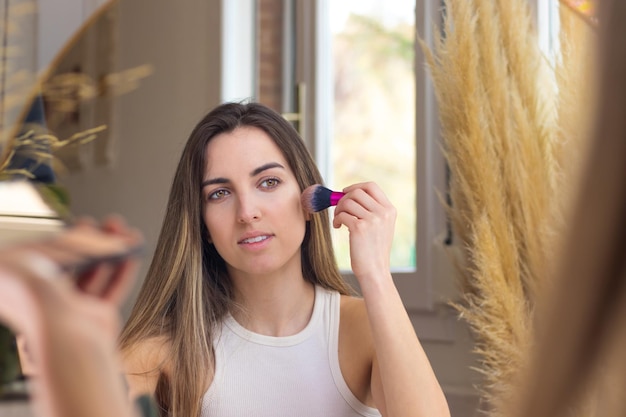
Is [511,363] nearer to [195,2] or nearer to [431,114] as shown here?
[431,114]

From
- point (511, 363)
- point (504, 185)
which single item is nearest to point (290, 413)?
point (511, 363)

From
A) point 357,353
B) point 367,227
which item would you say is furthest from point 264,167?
point 357,353

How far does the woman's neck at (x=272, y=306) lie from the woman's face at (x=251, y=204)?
0.05 meters

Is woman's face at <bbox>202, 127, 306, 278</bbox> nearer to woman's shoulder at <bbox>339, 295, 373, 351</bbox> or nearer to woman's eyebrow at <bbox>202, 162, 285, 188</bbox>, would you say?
woman's eyebrow at <bbox>202, 162, 285, 188</bbox>

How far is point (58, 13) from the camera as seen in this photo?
1682mm

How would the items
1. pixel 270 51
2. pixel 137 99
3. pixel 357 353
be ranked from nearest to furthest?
pixel 357 353 → pixel 270 51 → pixel 137 99

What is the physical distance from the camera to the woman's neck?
3.26ft

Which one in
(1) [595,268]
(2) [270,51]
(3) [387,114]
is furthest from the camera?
(2) [270,51]

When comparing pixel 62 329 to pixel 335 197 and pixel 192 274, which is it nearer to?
pixel 335 197

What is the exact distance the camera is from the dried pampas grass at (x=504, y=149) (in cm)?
99

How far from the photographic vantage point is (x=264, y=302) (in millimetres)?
1000

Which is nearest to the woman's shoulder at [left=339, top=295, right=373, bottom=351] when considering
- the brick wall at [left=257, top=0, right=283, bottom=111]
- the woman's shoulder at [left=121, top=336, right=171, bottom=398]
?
the woman's shoulder at [left=121, top=336, right=171, bottom=398]

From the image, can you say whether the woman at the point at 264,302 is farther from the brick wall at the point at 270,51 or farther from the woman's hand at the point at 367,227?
the brick wall at the point at 270,51

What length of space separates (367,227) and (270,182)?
14 cm
